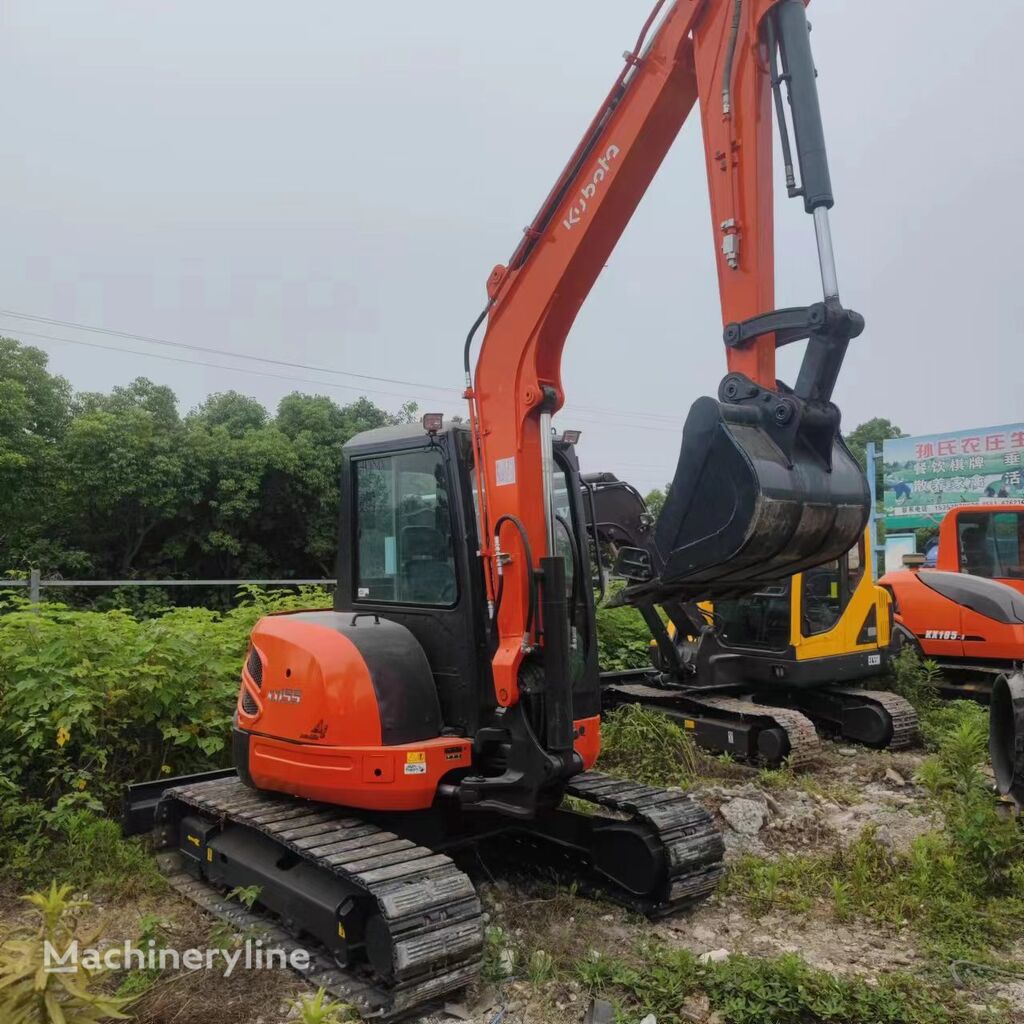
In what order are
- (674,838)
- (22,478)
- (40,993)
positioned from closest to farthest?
(40,993)
(674,838)
(22,478)

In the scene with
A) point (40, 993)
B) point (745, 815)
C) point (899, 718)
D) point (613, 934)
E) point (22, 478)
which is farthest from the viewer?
point (22, 478)

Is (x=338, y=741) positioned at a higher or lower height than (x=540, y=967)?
higher

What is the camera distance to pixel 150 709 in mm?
5938

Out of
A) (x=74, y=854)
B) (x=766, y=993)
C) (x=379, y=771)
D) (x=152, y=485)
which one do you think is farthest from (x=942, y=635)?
(x=152, y=485)

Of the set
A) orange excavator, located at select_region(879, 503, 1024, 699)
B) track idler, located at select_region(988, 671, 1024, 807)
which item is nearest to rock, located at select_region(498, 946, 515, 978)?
track idler, located at select_region(988, 671, 1024, 807)

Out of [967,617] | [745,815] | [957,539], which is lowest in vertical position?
[745,815]

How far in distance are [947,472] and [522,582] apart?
29.3m

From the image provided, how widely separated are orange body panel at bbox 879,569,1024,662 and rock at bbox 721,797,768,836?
15.3 ft

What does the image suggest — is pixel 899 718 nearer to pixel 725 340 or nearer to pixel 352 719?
pixel 725 340

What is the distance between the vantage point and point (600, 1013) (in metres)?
3.50

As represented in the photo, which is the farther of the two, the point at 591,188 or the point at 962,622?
the point at 962,622

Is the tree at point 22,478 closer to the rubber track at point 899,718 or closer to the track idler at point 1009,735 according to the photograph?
the rubber track at point 899,718

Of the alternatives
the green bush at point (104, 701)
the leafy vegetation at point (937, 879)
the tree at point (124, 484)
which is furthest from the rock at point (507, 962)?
the tree at point (124, 484)

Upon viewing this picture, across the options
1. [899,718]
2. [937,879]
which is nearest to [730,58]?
[937,879]
